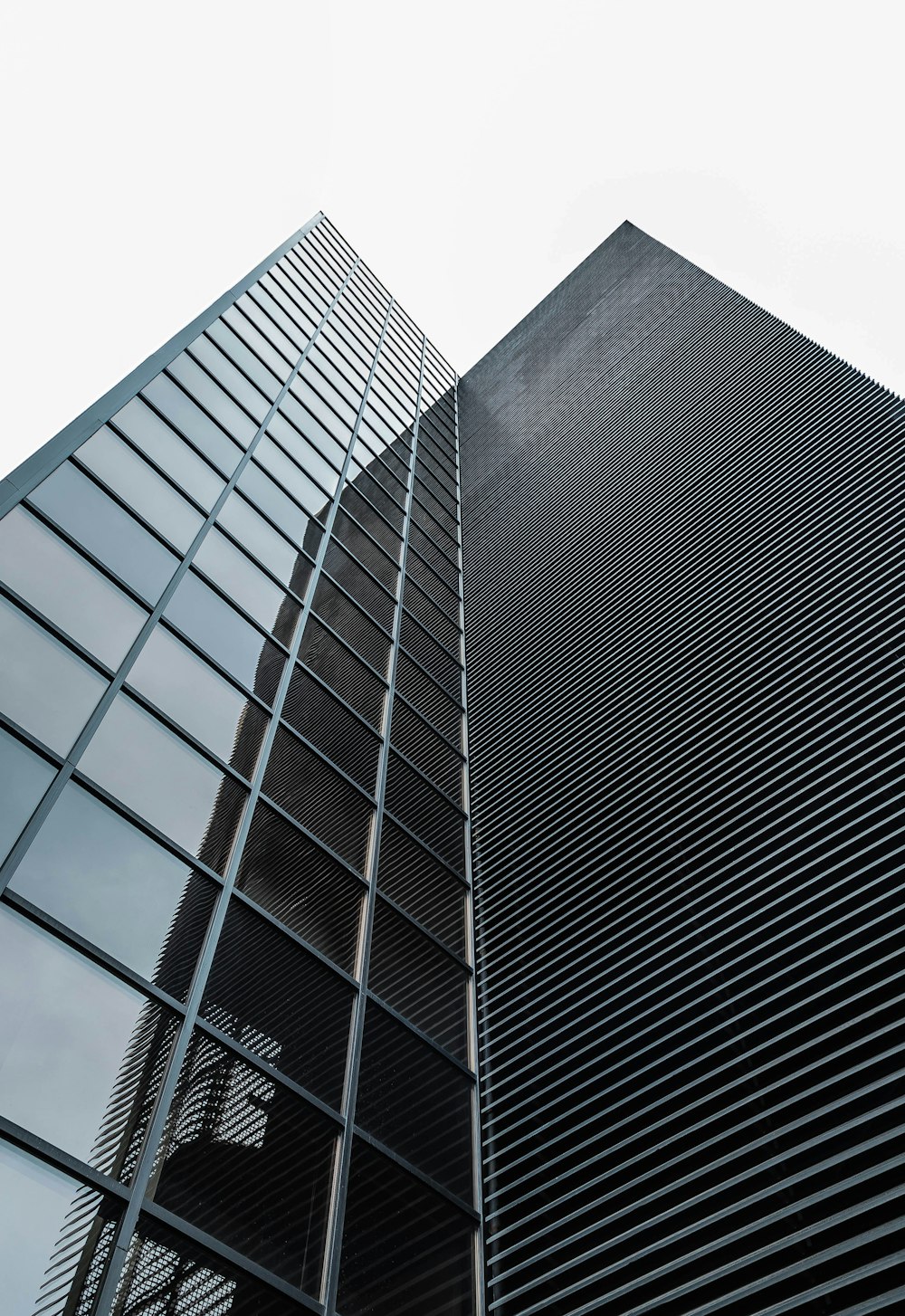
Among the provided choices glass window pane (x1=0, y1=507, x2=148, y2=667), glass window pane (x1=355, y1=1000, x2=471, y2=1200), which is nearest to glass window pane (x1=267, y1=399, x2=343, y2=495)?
glass window pane (x1=0, y1=507, x2=148, y2=667)

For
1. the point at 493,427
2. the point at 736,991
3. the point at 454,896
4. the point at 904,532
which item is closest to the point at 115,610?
the point at 454,896

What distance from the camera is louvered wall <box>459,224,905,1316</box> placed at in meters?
5.03

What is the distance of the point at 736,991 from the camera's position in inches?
237

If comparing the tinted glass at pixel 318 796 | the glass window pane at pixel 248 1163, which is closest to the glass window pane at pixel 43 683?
the tinted glass at pixel 318 796

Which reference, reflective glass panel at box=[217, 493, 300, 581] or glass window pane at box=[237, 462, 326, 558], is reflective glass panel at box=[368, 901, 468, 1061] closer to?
reflective glass panel at box=[217, 493, 300, 581]

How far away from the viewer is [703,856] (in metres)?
7.12

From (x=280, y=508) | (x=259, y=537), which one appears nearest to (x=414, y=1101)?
(x=259, y=537)

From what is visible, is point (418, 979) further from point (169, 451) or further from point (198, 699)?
point (169, 451)

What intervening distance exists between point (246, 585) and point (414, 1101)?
4503mm

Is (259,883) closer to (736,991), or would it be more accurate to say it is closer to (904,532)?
(736,991)

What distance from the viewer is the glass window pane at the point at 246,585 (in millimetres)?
8680

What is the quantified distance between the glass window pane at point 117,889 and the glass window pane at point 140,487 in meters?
3.01

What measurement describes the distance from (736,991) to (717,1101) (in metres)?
0.67

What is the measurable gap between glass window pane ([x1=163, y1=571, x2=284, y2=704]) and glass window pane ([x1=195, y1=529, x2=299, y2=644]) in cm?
22
